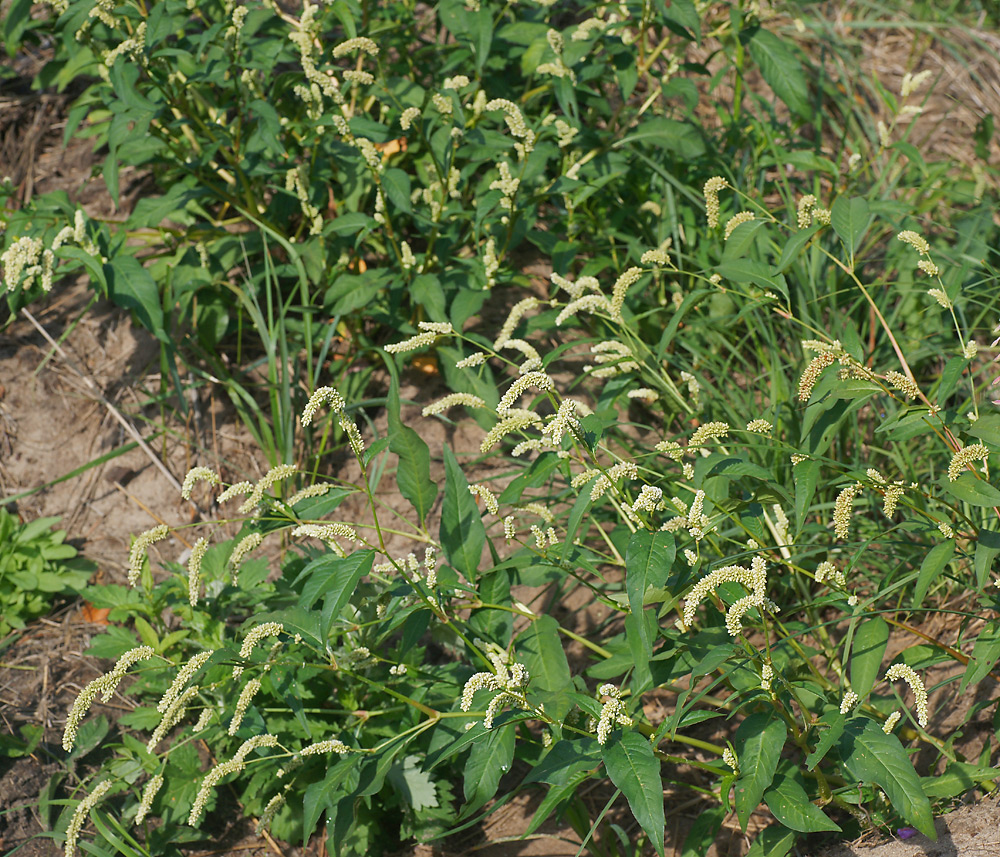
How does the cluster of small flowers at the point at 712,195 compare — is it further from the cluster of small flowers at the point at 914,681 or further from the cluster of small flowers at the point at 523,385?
the cluster of small flowers at the point at 914,681

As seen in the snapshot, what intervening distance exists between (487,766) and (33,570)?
1808 mm

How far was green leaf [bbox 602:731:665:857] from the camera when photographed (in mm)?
1388

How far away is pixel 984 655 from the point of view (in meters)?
1.62

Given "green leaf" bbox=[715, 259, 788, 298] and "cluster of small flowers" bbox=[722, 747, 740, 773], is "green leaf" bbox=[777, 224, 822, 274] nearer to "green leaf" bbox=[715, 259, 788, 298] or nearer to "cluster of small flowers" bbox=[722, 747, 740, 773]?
"green leaf" bbox=[715, 259, 788, 298]

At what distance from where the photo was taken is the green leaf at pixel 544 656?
5.93ft

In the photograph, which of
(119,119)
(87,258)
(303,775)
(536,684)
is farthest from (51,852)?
(119,119)

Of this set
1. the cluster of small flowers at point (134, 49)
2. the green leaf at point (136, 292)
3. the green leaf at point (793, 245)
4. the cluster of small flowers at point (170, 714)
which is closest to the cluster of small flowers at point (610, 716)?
the cluster of small flowers at point (170, 714)

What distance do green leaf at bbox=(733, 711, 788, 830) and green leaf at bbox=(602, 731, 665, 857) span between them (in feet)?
0.55

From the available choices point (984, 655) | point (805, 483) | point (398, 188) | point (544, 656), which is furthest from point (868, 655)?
point (398, 188)

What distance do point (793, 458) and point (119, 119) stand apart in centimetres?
218

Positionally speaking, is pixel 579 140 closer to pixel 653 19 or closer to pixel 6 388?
pixel 653 19

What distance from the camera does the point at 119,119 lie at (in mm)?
2572

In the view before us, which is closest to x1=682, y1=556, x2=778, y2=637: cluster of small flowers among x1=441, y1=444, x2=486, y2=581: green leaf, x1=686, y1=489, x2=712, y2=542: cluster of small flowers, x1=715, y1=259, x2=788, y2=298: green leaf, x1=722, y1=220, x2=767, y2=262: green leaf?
x1=686, y1=489, x2=712, y2=542: cluster of small flowers

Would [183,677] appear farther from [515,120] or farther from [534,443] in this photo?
[515,120]
